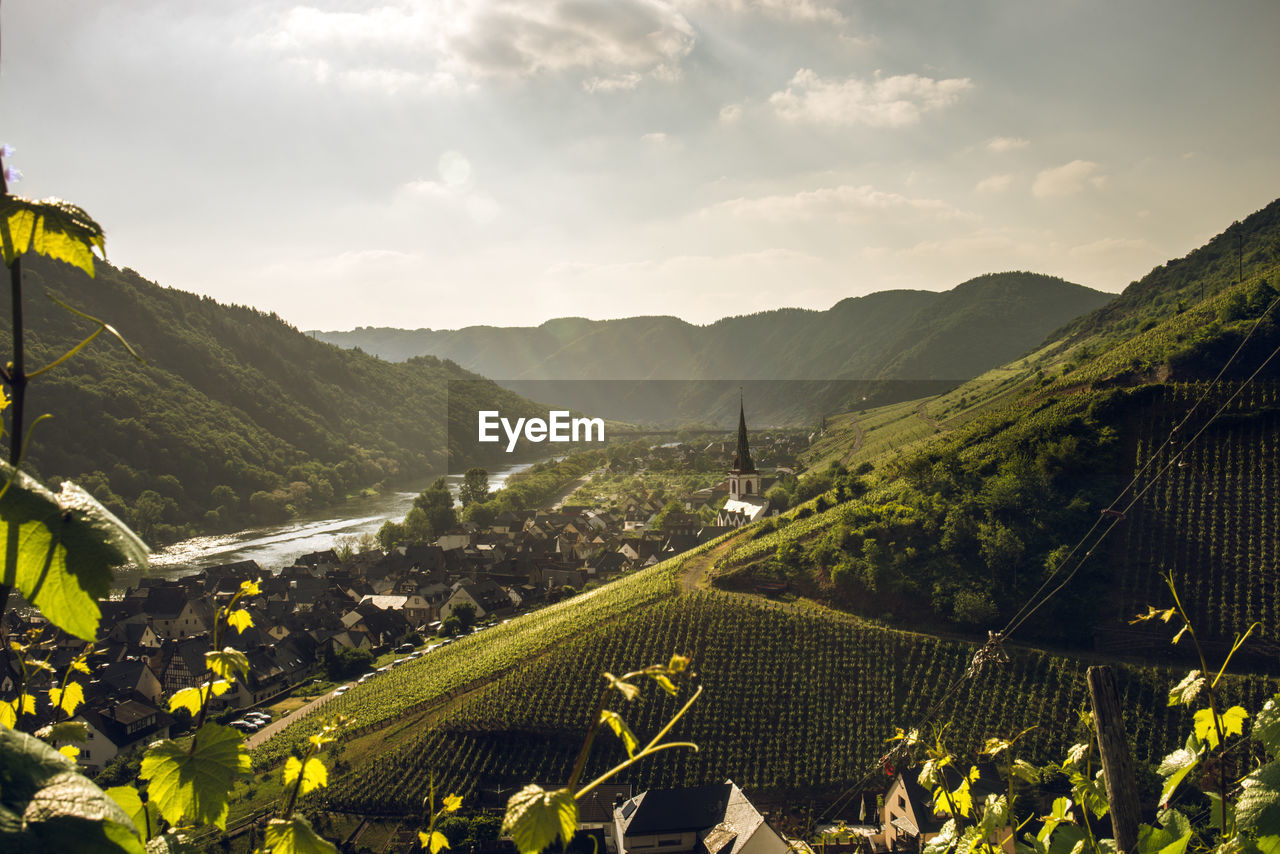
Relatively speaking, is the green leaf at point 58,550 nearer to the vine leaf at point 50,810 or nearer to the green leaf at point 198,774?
the vine leaf at point 50,810

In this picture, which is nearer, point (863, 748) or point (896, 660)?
point (863, 748)

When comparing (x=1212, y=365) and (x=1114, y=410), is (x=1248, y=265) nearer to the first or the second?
(x=1212, y=365)

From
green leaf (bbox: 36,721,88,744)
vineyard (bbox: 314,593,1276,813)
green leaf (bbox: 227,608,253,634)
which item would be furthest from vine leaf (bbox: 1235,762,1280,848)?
vineyard (bbox: 314,593,1276,813)

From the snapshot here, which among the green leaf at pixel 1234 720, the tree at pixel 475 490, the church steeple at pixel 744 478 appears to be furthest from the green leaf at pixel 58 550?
the tree at pixel 475 490

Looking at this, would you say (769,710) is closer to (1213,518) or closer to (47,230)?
(1213,518)

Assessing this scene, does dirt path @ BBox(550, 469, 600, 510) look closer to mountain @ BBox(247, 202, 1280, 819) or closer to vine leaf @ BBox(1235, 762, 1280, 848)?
mountain @ BBox(247, 202, 1280, 819)

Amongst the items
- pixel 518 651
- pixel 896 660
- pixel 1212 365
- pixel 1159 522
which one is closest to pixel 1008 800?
pixel 896 660
